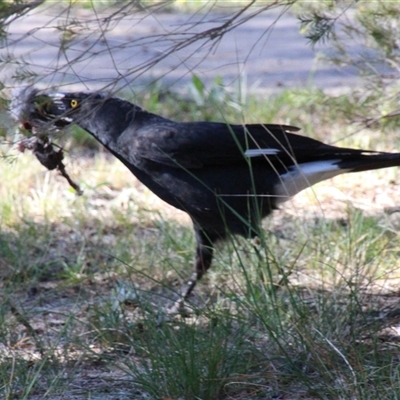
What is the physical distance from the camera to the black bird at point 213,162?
14.6 ft

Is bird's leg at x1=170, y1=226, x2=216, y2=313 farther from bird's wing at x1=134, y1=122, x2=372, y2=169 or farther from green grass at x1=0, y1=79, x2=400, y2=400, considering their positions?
bird's wing at x1=134, y1=122, x2=372, y2=169

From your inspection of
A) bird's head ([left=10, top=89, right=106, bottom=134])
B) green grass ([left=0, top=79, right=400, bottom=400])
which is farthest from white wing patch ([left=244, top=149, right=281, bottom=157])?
bird's head ([left=10, top=89, right=106, bottom=134])

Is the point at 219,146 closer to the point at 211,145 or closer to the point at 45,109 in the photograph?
the point at 211,145

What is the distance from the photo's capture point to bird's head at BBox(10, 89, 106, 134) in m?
3.70

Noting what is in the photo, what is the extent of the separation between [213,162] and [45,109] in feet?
2.91

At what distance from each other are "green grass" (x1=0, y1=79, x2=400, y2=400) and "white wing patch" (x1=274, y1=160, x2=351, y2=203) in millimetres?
294

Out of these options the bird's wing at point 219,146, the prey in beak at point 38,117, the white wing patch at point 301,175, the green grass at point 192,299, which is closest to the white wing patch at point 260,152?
the bird's wing at point 219,146

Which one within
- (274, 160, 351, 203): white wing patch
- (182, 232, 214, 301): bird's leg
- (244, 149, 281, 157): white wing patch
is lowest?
(182, 232, 214, 301): bird's leg

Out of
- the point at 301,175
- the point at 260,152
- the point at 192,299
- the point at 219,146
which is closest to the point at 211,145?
A: the point at 219,146

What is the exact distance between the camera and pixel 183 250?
5.00 m

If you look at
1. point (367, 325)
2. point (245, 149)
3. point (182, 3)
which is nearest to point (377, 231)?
point (245, 149)

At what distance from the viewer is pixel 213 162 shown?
4531mm

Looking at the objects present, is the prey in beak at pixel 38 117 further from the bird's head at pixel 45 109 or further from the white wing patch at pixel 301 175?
the white wing patch at pixel 301 175

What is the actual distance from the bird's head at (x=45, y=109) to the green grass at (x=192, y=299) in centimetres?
22
